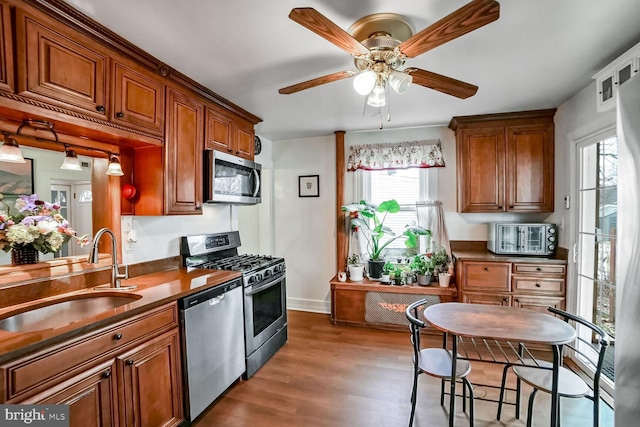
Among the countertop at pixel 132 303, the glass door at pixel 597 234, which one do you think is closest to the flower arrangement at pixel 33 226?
the countertop at pixel 132 303

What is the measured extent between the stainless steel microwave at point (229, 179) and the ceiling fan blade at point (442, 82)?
5.68 feet

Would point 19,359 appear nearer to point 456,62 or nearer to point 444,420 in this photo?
point 444,420

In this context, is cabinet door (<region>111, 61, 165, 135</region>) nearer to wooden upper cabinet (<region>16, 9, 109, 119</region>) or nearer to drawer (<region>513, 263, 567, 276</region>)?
wooden upper cabinet (<region>16, 9, 109, 119</region>)

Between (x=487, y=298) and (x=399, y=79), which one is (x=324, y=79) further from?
(x=487, y=298)

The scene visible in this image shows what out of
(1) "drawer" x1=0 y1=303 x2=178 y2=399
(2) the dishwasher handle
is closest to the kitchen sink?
(1) "drawer" x1=0 y1=303 x2=178 y2=399

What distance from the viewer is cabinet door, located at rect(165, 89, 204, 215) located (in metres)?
2.16

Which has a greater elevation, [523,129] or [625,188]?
[523,129]

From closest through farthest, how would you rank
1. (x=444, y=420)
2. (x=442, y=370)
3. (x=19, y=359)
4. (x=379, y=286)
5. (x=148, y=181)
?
(x=19, y=359) < (x=442, y=370) < (x=444, y=420) < (x=148, y=181) < (x=379, y=286)

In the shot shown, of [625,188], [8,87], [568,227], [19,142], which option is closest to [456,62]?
[625,188]

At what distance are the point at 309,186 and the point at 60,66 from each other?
2901 millimetres

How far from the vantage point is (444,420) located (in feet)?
6.31

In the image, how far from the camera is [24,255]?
5.39 feet

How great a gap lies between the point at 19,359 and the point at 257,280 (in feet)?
5.12

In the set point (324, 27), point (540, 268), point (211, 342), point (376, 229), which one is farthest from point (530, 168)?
point (211, 342)
